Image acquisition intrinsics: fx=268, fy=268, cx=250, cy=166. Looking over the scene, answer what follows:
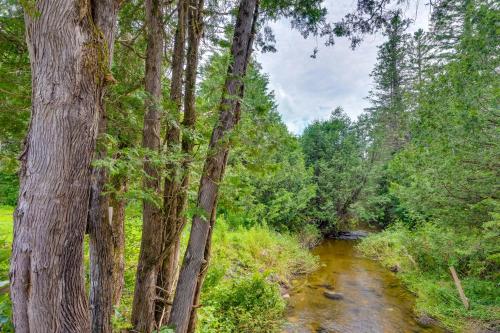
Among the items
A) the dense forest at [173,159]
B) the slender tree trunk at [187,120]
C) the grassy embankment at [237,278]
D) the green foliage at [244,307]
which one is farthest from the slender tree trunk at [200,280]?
the green foliage at [244,307]

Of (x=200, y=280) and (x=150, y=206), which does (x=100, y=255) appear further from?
(x=200, y=280)

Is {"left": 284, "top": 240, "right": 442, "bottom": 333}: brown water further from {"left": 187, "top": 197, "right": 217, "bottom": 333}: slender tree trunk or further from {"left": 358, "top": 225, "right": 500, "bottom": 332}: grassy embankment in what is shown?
{"left": 187, "top": 197, "right": 217, "bottom": 333}: slender tree trunk

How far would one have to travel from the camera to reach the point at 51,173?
5.66 ft

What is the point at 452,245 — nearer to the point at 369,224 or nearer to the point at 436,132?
the point at 436,132

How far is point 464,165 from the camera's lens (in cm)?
656

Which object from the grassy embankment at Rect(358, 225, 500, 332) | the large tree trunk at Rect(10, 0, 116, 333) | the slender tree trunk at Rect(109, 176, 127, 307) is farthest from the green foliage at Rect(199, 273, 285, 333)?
the grassy embankment at Rect(358, 225, 500, 332)

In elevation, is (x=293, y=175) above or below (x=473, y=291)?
above

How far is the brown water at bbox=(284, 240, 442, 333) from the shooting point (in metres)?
6.69

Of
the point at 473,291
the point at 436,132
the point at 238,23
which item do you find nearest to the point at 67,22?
the point at 238,23

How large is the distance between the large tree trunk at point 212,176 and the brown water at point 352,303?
398cm

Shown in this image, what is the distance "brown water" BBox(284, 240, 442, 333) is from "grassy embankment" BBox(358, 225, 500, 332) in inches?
20.1

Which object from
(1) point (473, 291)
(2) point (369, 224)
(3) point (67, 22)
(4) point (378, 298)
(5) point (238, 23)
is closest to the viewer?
(3) point (67, 22)

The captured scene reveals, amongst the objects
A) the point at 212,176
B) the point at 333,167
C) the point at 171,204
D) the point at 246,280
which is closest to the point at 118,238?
the point at 171,204

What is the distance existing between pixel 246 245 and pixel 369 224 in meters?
14.2
